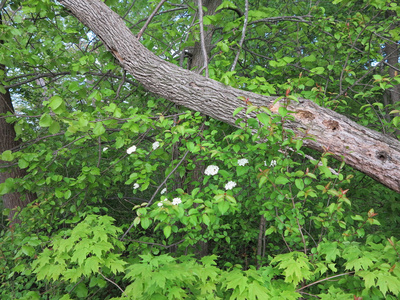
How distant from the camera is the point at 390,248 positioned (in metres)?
2.06

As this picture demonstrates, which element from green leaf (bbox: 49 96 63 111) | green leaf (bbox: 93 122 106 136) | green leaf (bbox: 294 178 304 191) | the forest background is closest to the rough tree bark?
the forest background

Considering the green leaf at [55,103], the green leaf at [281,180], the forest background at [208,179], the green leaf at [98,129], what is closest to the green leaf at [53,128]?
the forest background at [208,179]

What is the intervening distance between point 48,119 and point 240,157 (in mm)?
1557

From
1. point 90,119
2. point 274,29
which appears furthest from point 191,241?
point 274,29

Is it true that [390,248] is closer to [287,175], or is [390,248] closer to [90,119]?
[287,175]

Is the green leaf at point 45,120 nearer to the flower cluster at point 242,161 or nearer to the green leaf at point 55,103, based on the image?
the green leaf at point 55,103

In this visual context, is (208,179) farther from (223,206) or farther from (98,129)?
(98,129)

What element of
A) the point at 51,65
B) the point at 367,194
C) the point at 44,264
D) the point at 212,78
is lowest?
the point at 367,194

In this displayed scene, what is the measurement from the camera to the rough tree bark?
7.23 ft

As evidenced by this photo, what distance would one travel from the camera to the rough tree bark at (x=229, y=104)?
220 centimetres

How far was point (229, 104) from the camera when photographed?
2.58 m

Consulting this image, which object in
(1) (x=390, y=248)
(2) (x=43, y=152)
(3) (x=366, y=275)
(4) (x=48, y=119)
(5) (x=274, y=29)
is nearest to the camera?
(3) (x=366, y=275)

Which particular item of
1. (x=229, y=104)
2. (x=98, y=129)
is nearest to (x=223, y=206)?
(x=229, y=104)

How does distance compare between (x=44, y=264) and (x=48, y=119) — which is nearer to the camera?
(x=44, y=264)
